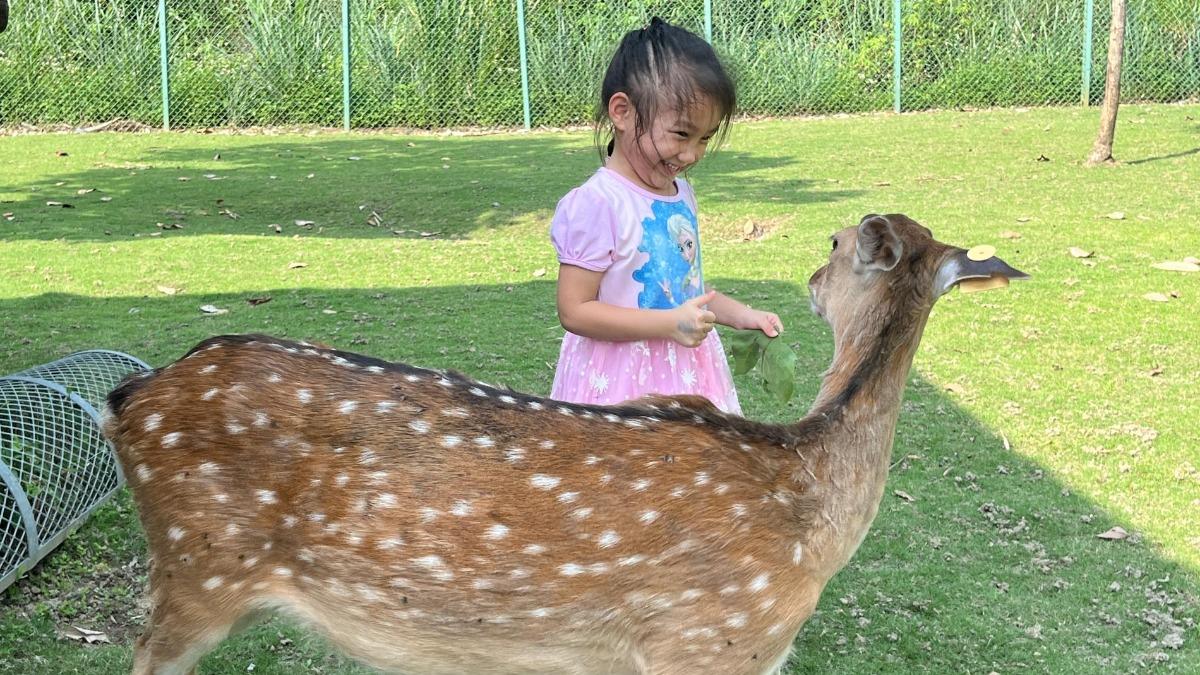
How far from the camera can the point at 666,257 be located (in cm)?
395

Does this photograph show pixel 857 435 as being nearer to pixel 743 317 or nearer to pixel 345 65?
pixel 743 317

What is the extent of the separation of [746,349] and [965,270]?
34.3 inches

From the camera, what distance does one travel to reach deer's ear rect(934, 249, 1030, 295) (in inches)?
125

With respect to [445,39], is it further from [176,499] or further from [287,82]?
[176,499]

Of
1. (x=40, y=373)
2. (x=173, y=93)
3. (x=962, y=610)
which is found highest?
(x=173, y=93)

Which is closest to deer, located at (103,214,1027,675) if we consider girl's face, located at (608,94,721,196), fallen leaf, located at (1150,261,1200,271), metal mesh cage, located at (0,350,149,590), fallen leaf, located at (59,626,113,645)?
girl's face, located at (608,94,721,196)

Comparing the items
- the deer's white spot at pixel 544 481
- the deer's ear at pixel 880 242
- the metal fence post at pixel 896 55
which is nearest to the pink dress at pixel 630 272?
the deer's ear at pixel 880 242

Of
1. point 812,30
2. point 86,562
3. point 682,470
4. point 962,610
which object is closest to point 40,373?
point 86,562

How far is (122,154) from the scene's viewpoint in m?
16.5

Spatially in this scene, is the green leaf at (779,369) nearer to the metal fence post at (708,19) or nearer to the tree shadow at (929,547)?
the tree shadow at (929,547)

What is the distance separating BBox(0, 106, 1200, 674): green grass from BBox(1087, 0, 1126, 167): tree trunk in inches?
11.5

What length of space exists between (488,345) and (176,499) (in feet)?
14.4

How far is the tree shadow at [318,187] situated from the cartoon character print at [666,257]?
7892 millimetres

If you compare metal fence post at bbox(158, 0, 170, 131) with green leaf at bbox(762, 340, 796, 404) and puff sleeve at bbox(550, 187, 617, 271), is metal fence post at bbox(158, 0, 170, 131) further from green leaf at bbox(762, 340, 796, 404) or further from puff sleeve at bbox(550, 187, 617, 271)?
green leaf at bbox(762, 340, 796, 404)
